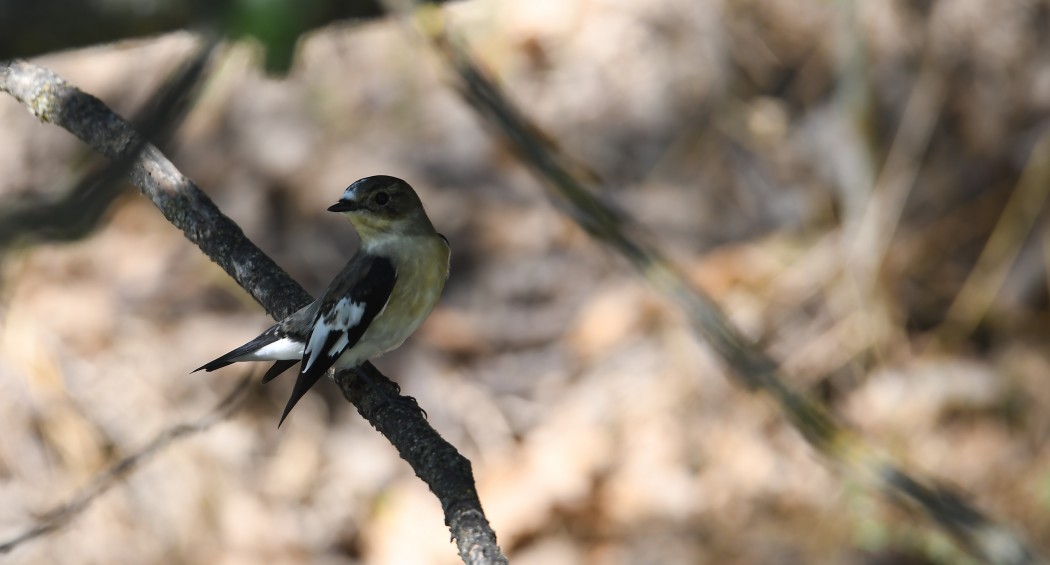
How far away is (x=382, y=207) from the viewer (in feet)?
11.6

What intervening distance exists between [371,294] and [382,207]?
0.31 m

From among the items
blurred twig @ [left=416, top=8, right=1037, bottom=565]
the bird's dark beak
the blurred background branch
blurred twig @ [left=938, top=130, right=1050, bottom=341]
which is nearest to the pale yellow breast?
the bird's dark beak

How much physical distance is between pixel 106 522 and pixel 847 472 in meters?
4.47

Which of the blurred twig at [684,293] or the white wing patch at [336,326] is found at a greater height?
the white wing patch at [336,326]

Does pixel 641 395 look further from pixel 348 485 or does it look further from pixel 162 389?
pixel 162 389

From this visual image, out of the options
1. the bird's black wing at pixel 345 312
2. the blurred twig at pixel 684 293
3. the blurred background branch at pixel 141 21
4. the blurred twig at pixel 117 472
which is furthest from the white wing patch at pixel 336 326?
the blurred background branch at pixel 141 21

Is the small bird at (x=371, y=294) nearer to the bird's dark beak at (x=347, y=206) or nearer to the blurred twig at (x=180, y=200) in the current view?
the bird's dark beak at (x=347, y=206)

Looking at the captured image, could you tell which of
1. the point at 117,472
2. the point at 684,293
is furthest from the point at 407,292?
the point at 684,293

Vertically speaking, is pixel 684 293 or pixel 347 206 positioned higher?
pixel 347 206

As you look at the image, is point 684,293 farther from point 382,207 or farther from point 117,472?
point 382,207

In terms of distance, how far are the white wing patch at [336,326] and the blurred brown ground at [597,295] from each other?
6.44 feet

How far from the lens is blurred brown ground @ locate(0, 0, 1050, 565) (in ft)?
17.3

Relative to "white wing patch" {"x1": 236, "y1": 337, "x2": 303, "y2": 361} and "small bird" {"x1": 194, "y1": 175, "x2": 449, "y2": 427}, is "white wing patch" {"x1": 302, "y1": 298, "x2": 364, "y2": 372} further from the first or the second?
"white wing patch" {"x1": 236, "y1": 337, "x2": 303, "y2": 361}

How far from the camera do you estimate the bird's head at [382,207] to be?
3.51 metres
